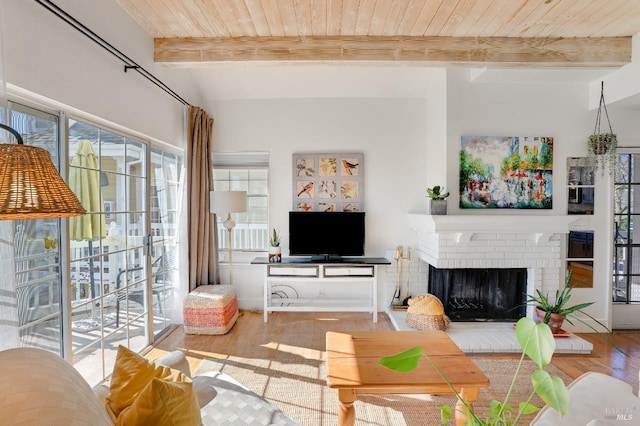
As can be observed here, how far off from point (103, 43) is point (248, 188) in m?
2.31

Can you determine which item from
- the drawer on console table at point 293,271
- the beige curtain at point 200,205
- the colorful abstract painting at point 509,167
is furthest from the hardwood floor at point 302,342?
the colorful abstract painting at point 509,167

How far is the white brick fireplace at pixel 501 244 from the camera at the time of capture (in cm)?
348

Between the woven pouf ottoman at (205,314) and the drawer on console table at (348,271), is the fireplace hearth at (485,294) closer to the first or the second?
the drawer on console table at (348,271)

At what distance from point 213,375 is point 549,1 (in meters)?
3.17

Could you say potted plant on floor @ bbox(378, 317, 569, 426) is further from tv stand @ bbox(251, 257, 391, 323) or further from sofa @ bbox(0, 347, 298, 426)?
tv stand @ bbox(251, 257, 391, 323)

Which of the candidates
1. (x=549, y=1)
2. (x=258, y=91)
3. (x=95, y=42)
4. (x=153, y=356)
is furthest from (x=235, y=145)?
(x=549, y=1)

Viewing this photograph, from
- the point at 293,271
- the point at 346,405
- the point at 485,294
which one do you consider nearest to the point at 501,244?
the point at 485,294

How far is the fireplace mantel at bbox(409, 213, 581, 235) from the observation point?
345 cm

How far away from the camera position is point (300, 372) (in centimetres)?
276

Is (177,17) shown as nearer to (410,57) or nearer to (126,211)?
(126,211)

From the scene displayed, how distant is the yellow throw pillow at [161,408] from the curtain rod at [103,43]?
6.55ft

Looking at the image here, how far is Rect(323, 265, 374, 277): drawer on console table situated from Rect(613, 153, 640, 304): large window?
2.66 meters

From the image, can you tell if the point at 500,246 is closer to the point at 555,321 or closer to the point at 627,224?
the point at 555,321

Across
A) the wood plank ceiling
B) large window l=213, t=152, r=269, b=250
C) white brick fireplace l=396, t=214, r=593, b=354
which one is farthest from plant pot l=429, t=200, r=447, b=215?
large window l=213, t=152, r=269, b=250
